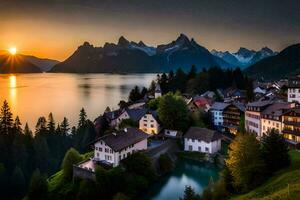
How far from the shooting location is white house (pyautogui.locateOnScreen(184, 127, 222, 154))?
55.8 meters

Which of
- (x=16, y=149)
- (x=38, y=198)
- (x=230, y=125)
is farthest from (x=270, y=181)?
(x=16, y=149)

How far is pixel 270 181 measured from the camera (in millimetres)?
33312

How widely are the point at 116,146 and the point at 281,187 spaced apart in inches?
911

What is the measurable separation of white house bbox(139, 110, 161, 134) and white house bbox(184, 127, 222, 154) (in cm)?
748

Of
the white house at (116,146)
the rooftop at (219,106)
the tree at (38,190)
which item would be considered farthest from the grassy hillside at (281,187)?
the rooftop at (219,106)

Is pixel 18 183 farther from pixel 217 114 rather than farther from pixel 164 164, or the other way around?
pixel 217 114

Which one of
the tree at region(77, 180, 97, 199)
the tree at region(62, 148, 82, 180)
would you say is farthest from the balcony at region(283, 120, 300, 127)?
the tree at region(62, 148, 82, 180)

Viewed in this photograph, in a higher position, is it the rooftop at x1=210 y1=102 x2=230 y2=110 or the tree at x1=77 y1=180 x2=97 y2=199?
the rooftop at x1=210 y1=102 x2=230 y2=110

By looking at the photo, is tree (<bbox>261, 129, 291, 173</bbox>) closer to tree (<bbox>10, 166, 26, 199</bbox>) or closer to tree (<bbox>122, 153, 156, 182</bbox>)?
tree (<bbox>122, 153, 156, 182</bbox>)

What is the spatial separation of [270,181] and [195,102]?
46.1 meters

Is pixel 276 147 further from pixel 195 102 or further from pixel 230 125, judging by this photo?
pixel 195 102

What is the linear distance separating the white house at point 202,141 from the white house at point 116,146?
10957 mm

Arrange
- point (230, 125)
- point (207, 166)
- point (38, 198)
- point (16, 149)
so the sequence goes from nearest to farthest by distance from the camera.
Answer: point (38, 198) < point (207, 166) < point (16, 149) < point (230, 125)

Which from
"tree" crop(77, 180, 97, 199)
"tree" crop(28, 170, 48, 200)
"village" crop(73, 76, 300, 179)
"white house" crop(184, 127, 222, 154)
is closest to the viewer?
"tree" crop(77, 180, 97, 199)
